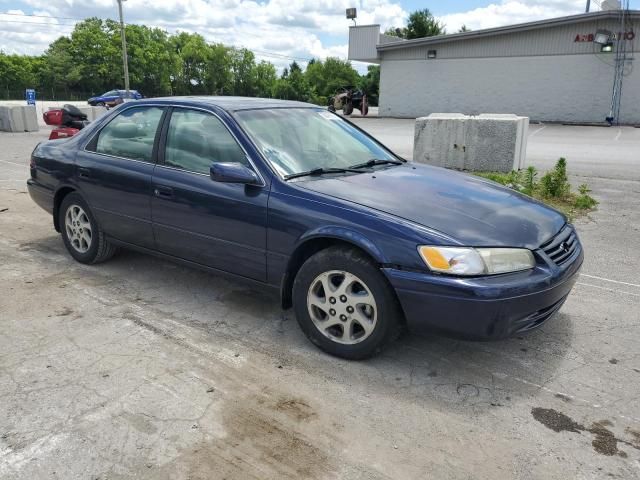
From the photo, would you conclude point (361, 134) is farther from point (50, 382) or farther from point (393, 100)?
point (393, 100)

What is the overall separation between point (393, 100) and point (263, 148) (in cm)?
3029

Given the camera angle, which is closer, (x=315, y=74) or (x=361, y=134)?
(x=361, y=134)

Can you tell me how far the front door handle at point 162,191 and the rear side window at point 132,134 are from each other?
283mm

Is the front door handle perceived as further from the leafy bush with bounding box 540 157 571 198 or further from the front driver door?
the leafy bush with bounding box 540 157 571 198

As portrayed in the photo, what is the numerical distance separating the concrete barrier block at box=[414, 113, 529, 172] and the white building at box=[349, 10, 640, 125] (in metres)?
18.9

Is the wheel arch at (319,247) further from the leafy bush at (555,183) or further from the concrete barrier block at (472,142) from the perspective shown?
the concrete barrier block at (472,142)

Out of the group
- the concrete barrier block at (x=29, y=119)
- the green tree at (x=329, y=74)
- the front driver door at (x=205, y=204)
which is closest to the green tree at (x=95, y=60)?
the green tree at (x=329, y=74)

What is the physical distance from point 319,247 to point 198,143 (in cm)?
135

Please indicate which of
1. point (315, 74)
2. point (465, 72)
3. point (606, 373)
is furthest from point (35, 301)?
point (315, 74)

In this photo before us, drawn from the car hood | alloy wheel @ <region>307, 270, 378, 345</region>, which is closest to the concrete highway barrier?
the car hood

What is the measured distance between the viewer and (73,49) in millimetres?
74312

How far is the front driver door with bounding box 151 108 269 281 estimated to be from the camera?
3.72m

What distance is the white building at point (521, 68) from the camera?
25.5m

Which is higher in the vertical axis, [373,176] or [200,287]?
[373,176]
